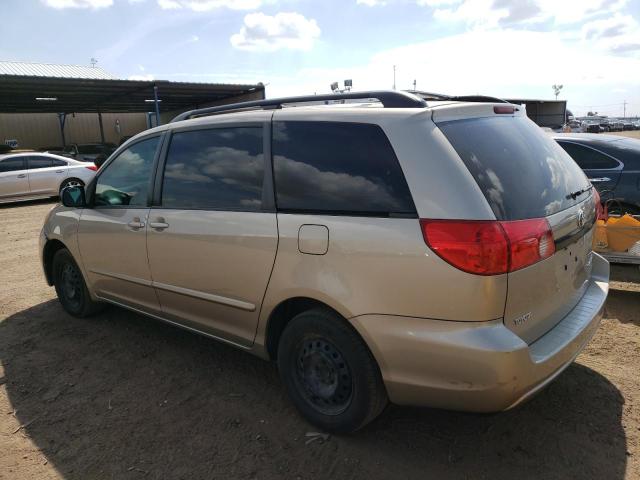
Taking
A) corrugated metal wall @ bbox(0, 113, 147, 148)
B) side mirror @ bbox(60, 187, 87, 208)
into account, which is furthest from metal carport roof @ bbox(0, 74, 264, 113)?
side mirror @ bbox(60, 187, 87, 208)

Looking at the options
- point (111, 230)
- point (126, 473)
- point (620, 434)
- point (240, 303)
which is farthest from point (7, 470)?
point (620, 434)

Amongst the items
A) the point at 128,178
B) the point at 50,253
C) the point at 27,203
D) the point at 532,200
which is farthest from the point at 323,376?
the point at 27,203

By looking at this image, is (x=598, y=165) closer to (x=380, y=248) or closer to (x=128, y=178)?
(x=380, y=248)

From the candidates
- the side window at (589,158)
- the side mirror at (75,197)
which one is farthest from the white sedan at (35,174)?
the side window at (589,158)

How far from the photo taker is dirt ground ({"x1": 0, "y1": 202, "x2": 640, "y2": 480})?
251cm

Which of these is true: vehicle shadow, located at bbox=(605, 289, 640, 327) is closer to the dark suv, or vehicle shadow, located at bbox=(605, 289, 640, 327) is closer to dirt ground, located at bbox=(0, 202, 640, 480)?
dirt ground, located at bbox=(0, 202, 640, 480)

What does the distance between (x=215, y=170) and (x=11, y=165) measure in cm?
1258

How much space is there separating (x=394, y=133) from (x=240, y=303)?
4.46 ft

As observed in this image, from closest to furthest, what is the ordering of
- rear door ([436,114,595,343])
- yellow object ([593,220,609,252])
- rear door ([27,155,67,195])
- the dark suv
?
1. rear door ([436,114,595,343])
2. yellow object ([593,220,609,252])
3. the dark suv
4. rear door ([27,155,67,195])

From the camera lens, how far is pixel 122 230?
376cm

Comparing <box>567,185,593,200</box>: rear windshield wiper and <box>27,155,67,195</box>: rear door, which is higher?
<box>567,185,593,200</box>: rear windshield wiper

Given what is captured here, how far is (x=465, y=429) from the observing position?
2793 millimetres

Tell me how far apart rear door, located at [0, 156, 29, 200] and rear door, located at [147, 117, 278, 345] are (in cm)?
1178

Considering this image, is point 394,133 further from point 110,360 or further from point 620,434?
point 110,360
